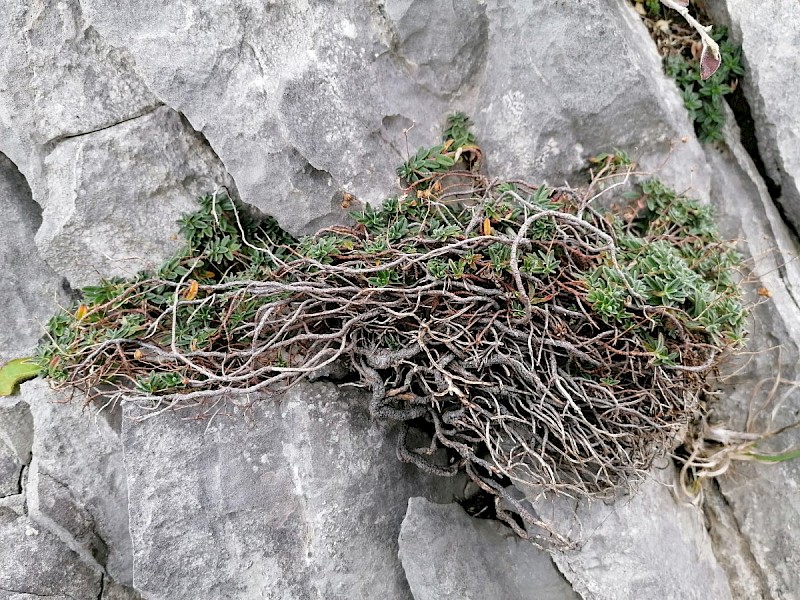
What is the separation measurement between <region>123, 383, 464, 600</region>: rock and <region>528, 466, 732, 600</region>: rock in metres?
0.85

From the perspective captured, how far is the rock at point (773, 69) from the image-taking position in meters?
3.35

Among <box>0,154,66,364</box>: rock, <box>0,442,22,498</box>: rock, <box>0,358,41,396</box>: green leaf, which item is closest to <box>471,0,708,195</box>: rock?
<box>0,154,66,364</box>: rock

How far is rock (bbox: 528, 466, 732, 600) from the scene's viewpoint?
294 cm

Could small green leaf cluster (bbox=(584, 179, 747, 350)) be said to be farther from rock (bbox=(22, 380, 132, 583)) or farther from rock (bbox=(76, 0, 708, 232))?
rock (bbox=(22, 380, 132, 583))

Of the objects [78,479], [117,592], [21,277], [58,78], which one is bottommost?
[117,592]

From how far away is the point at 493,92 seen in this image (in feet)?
10.5

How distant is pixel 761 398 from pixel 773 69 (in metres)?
1.74

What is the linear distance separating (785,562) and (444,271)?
2392 mm

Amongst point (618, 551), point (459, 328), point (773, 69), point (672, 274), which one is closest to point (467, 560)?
point (618, 551)

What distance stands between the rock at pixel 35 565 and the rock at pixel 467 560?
1.62 meters

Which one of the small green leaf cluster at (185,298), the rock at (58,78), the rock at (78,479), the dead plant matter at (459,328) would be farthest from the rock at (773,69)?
the rock at (78,479)

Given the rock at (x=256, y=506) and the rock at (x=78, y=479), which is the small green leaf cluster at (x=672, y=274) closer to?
the rock at (x=256, y=506)

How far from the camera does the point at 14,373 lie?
3211 mm

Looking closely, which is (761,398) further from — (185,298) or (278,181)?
(185,298)
